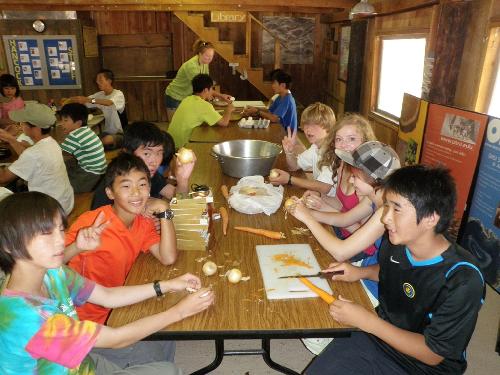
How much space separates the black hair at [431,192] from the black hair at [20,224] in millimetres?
1229

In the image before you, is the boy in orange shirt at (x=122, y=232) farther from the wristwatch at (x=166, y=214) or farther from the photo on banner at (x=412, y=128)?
the photo on banner at (x=412, y=128)

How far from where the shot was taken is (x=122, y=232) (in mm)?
1757

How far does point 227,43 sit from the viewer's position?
8.02 m

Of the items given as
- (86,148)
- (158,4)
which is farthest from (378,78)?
(86,148)

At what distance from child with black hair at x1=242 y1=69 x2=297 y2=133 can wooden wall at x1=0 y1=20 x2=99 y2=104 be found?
484 centimetres

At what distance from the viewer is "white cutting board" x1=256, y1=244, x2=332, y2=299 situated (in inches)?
59.7

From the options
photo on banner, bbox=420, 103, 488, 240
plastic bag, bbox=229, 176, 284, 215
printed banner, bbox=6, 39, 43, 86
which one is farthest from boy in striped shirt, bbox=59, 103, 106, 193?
printed banner, bbox=6, 39, 43, 86

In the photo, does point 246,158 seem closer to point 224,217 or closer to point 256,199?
point 256,199

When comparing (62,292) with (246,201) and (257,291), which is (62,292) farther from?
(246,201)

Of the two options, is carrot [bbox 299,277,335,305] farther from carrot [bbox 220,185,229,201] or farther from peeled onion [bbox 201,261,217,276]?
carrot [bbox 220,185,229,201]

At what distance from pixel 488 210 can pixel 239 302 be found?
7.04ft

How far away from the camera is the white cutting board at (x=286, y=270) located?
4.98ft

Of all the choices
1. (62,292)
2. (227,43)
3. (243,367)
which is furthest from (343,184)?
(227,43)

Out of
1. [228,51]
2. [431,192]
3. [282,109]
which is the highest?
[228,51]
